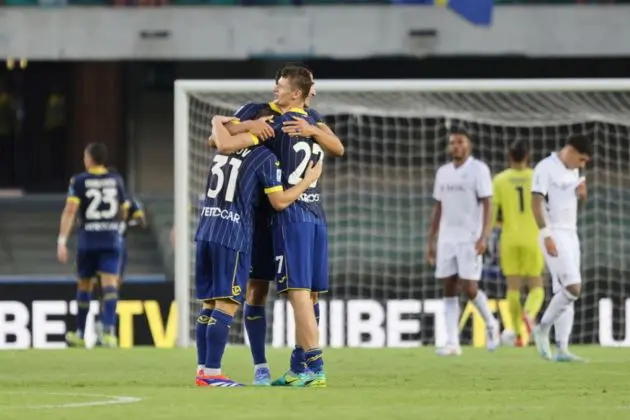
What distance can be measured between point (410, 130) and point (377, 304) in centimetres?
334

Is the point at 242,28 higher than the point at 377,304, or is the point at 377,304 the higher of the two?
the point at 242,28

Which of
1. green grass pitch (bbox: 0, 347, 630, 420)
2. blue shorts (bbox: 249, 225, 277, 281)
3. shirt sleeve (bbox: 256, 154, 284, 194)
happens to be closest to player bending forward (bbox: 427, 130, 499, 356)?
green grass pitch (bbox: 0, 347, 630, 420)

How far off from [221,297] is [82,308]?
25.0 ft

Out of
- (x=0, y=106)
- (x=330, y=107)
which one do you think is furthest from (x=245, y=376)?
(x=0, y=106)

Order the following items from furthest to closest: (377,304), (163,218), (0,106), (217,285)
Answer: (0,106), (163,218), (377,304), (217,285)

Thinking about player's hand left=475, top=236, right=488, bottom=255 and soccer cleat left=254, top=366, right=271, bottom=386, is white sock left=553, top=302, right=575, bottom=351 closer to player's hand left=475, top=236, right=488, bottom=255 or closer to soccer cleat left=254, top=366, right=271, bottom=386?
player's hand left=475, top=236, right=488, bottom=255

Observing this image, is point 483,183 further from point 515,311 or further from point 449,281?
point 515,311

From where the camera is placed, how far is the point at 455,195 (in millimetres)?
16562

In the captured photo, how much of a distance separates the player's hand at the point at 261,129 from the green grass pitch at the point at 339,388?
4.75 ft

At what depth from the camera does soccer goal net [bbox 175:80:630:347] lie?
18.6 meters

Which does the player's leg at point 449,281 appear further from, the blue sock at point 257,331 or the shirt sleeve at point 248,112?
the shirt sleeve at point 248,112

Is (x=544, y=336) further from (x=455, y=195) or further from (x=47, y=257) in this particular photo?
(x=47, y=257)

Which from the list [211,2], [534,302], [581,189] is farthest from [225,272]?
[211,2]

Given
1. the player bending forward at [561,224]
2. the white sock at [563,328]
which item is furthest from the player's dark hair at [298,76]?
the white sock at [563,328]
